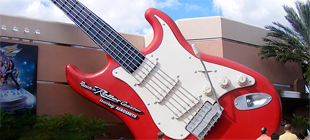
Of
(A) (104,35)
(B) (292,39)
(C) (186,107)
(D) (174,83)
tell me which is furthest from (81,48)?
(B) (292,39)

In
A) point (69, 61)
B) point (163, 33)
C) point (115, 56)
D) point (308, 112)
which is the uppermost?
point (163, 33)

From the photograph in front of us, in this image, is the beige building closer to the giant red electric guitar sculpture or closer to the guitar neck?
the guitar neck

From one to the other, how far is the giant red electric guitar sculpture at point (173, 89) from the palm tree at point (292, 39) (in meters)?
3.69

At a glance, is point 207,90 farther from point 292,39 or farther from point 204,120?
point 292,39

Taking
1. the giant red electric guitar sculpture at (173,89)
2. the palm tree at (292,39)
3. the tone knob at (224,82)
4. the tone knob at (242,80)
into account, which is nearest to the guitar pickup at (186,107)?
the giant red electric guitar sculpture at (173,89)

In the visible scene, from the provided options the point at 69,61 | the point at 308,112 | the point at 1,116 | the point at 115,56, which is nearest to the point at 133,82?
the point at 115,56

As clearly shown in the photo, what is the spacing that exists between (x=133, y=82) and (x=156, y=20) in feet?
5.18

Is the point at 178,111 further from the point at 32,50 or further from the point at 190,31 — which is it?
the point at 32,50

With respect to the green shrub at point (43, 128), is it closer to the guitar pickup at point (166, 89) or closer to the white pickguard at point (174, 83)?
the white pickguard at point (174, 83)

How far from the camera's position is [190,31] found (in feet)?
29.4

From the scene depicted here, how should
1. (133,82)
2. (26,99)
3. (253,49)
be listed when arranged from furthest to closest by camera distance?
(253,49), (26,99), (133,82)

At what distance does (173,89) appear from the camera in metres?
6.59

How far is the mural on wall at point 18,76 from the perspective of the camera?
7129 millimetres

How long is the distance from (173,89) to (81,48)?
10.5 feet
